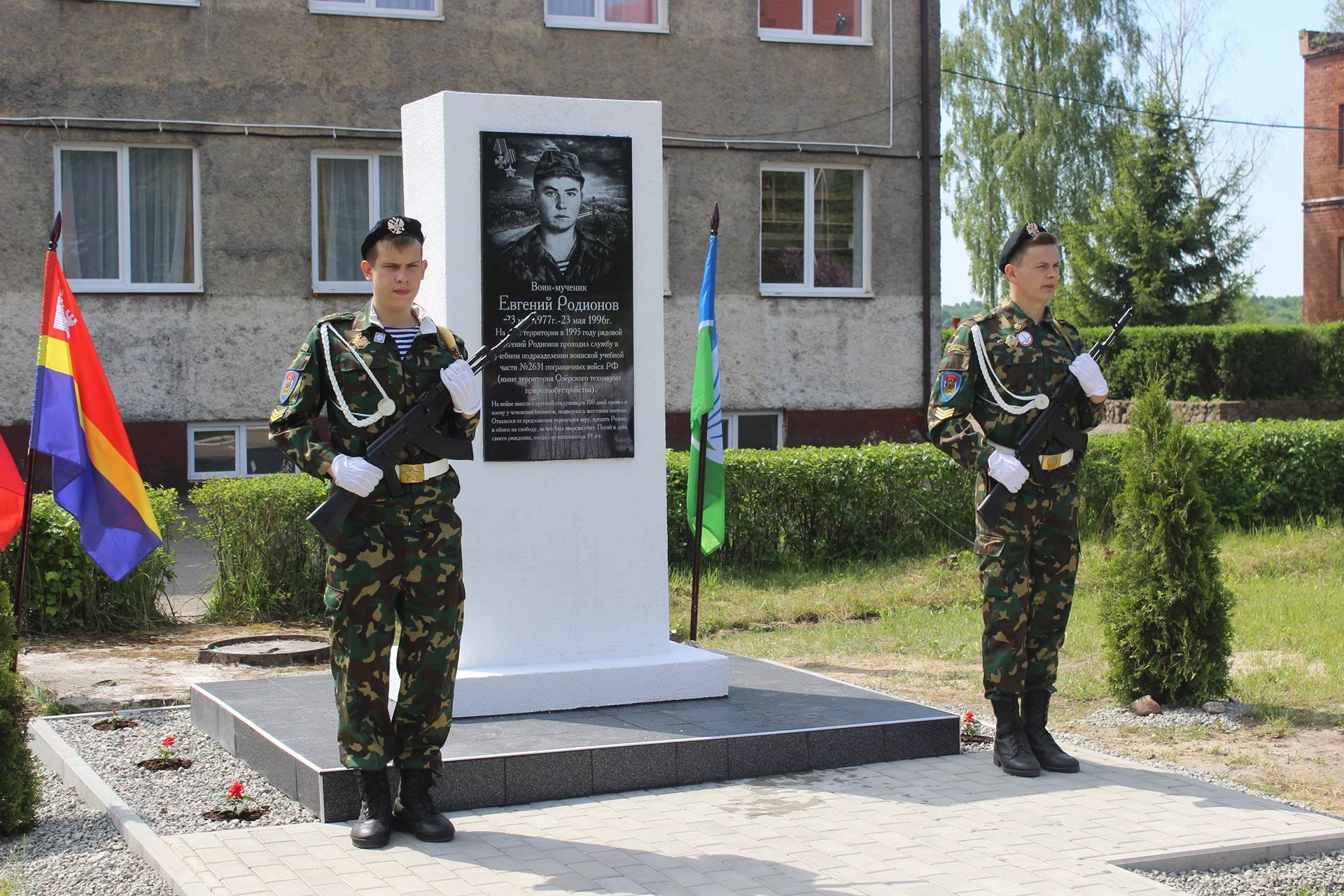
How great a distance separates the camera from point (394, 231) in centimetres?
496

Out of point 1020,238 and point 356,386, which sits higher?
point 1020,238

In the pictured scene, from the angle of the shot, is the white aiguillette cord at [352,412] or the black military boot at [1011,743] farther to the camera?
the black military boot at [1011,743]

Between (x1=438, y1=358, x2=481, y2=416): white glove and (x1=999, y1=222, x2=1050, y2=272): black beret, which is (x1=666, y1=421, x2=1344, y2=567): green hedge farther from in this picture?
(x1=438, y1=358, x2=481, y2=416): white glove

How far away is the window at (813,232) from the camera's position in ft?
56.7

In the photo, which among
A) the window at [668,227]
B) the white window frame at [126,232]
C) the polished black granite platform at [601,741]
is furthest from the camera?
the window at [668,227]

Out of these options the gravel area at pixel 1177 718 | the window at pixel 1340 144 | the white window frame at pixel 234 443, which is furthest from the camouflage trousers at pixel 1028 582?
the window at pixel 1340 144

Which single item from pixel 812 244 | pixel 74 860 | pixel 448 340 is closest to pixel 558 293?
pixel 448 340

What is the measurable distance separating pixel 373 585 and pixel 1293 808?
3356mm

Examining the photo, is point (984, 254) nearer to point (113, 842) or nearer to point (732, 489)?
point (732, 489)

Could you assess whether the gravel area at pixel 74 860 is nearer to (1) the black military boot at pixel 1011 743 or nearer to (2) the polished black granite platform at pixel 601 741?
(2) the polished black granite platform at pixel 601 741

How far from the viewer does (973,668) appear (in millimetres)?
8375

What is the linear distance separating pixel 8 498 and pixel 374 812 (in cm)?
215

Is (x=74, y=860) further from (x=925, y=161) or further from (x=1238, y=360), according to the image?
(x=1238, y=360)

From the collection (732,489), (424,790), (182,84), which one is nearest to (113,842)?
(424,790)
